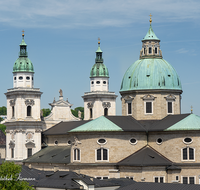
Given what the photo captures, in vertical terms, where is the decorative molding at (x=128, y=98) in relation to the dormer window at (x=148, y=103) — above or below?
above

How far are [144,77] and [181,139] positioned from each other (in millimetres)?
14712

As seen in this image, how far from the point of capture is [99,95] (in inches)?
5694

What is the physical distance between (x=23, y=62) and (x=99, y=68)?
21876 mm

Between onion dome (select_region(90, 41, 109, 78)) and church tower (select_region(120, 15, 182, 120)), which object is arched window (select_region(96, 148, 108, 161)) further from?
onion dome (select_region(90, 41, 109, 78))

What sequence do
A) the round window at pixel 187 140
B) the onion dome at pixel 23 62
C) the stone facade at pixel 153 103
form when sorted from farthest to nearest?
the onion dome at pixel 23 62 → the stone facade at pixel 153 103 → the round window at pixel 187 140

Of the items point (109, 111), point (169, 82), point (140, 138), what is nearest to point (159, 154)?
point (140, 138)

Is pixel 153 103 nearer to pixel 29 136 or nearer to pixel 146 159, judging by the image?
pixel 146 159

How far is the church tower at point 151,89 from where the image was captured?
106 m

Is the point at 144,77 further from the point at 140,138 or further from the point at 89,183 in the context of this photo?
the point at 89,183

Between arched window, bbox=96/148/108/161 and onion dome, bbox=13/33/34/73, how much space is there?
124 ft

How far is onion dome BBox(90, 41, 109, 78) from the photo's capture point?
14625cm

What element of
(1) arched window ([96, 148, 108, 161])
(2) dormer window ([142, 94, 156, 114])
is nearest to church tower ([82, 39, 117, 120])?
(2) dormer window ([142, 94, 156, 114])

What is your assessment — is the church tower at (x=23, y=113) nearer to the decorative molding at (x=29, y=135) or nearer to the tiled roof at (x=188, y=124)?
the decorative molding at (x=29, y=135)

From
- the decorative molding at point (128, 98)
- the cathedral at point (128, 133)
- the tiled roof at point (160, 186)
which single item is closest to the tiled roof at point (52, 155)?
the cathedral at point (128, 133)
